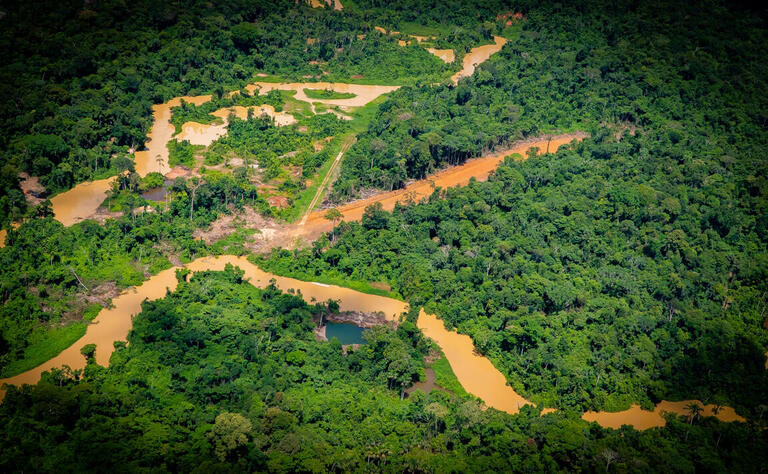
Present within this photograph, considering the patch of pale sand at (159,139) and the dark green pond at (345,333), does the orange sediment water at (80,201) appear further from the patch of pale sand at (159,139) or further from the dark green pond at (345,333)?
the dark green pond at (345,333)

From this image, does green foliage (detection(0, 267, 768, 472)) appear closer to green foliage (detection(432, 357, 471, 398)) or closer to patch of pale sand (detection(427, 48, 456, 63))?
green foliage (detection(432, 357, 471, 398))

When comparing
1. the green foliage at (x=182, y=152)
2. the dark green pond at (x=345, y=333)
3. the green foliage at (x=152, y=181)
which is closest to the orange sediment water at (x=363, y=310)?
the dark green pond at (x=345, y=333)

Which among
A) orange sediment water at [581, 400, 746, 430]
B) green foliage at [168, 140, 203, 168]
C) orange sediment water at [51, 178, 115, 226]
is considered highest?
green foliage at [168, 140, 203, 168]

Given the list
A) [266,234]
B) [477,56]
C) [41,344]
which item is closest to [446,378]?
[266,234]

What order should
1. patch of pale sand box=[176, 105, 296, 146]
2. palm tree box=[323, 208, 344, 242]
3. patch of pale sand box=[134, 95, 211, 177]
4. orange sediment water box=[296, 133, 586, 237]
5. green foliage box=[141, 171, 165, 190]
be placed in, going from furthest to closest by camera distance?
patch of pale sand box=[176, 105, 296, 146], patch of pale sand box=[134, 95, 211, 177], green foliage box=[141, 171, 165, 190], orange sediment water box=[296, 133, 586, 237], palm tree box=[323, 208, 344, 242]

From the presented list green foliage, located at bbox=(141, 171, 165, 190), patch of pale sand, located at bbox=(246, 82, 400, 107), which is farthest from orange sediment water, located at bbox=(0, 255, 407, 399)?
patch of pale sand, located at bbox=(246, 82, 400, 107)

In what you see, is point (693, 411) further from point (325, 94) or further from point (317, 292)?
point (325, 94)
